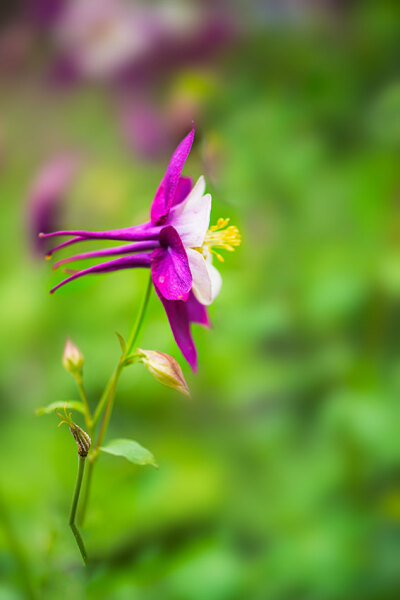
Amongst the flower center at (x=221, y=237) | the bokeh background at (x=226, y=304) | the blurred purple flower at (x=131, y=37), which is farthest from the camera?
the blurred purple flower at (x=131, y=37)

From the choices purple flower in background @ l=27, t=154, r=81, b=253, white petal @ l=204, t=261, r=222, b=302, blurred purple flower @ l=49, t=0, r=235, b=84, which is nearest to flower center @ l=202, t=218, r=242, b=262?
white petal @ l=204, t=261, r=222, b=302

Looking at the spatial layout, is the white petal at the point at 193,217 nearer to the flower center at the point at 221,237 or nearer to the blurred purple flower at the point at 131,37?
the flower center at the point at 221,237

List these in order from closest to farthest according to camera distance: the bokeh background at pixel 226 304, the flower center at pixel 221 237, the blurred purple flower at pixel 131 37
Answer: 1. the flower center at pixel 221 237
2. the bokeh background at pixel 226 304
3. the blurred purple flower at pixel 131 37

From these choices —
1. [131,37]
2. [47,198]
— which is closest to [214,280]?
[47,198]

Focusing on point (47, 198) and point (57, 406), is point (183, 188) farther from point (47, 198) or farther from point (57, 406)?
point (47, 198)

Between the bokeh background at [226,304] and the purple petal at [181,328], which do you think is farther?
the bokeh background at [226,304]

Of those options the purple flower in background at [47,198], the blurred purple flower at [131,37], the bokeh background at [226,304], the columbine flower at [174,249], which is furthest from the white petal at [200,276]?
the blurred purple flower at [131,37]

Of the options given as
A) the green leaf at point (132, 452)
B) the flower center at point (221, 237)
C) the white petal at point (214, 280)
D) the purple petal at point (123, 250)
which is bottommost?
the green leaf at point (132, 452)

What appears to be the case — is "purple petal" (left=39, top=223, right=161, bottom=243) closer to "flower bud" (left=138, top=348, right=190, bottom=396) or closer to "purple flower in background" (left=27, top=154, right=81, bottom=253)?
"flower bud" (left=138, top=348, right=190, bottom=396)
